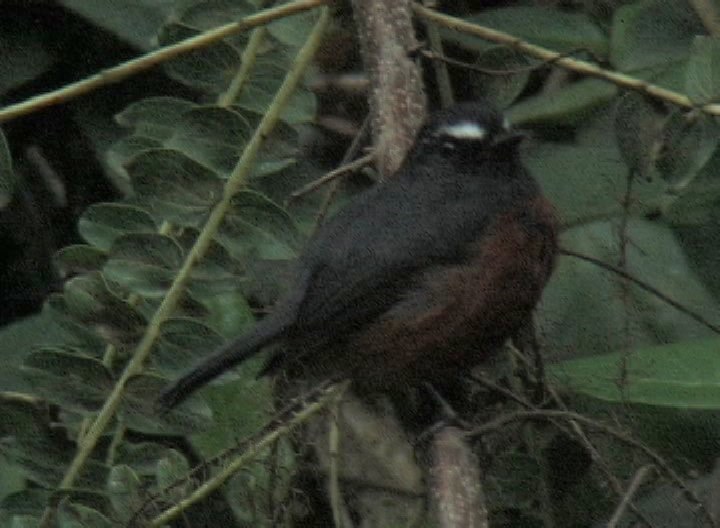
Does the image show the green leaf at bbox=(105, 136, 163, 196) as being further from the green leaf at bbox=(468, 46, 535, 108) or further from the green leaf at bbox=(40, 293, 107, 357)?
the green leaf at bbox=(468, 46, 535, 108)

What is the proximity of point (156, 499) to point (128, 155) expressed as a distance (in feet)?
2.60

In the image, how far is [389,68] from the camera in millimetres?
3859

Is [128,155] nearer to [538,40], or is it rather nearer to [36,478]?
[36,478]

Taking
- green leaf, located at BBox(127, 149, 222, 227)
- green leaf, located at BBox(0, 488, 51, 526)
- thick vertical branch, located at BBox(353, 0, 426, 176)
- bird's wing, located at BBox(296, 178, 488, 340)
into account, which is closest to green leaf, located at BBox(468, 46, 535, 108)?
thick vertical branch, located at BBox(353, 0, 426, 176)

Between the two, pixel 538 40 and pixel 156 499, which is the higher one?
pixel 538 40

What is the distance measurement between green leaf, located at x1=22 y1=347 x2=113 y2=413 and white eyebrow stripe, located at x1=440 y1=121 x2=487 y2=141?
1.02 metres

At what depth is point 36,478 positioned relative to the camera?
3.51 m

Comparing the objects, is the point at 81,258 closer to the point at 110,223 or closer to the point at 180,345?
the point at 110,223

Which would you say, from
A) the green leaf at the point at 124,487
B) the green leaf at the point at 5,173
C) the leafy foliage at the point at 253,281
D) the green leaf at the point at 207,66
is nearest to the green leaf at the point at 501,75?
the leafy foliage at the point at 253,281

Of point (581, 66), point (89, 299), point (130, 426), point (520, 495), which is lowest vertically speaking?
point (520, 495)

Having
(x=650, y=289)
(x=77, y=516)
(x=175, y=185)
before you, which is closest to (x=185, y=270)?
(x=175, y=185)

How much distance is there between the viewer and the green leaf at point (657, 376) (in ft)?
11.6

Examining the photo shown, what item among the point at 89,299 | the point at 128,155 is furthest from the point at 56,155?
the point at 89,299

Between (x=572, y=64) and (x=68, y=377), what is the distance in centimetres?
116
